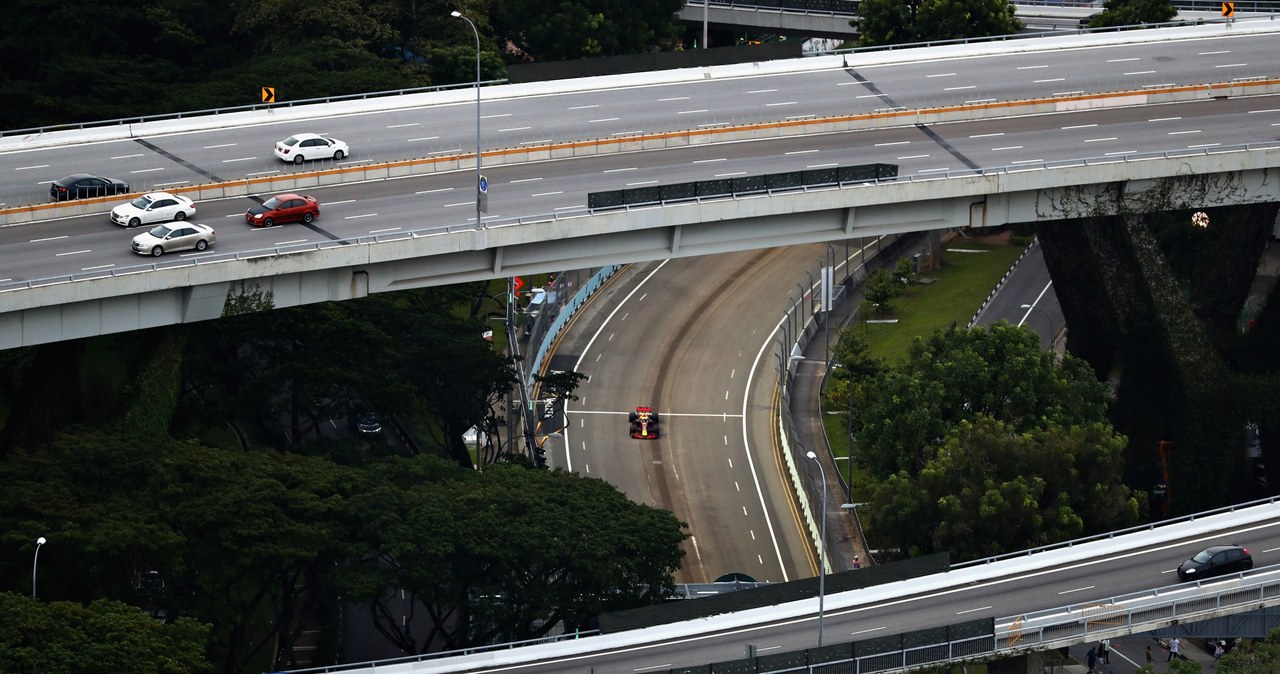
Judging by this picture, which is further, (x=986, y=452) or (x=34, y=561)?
(x=986, y=452)

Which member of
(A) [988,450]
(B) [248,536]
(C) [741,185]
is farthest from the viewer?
(C) [741,185]

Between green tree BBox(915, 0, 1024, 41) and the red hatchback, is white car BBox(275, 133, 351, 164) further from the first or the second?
green tree BBox(915, 0, 1024, 41)

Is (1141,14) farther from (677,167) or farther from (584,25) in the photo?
(677,167)

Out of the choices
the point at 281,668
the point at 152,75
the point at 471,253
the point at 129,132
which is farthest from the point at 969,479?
the point at 152,75

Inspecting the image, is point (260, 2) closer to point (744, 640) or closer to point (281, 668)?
point (281, 668)

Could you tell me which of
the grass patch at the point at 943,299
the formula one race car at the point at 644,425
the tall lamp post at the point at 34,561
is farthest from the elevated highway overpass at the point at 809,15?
the tall lamp post at the point at 34,561

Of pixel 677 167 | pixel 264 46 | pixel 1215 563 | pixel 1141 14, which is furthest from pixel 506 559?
pixel 1141 14

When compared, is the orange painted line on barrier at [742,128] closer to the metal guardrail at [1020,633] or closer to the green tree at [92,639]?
the green tree at [92,639]
